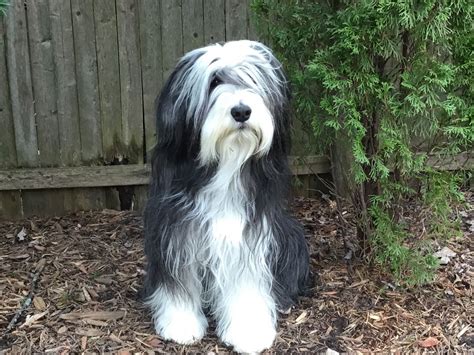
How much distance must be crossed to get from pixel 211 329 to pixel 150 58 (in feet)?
6.61

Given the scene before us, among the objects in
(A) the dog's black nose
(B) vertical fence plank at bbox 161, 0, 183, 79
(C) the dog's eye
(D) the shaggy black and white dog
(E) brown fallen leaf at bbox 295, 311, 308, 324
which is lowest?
(E) brown fallen leaf at bbox 295, 311, 308, 324

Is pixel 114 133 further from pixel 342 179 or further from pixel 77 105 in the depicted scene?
pixel 342 179

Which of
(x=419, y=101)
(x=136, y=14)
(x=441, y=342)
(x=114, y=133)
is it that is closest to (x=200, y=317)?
(x=441, y=342)

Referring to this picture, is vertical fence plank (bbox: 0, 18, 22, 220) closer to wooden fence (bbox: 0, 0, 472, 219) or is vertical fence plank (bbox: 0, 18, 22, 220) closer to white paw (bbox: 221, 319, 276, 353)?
wooden fence (bbox: 0, 0, 472, 219)

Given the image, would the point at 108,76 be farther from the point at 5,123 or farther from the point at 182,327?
the point at 182,327

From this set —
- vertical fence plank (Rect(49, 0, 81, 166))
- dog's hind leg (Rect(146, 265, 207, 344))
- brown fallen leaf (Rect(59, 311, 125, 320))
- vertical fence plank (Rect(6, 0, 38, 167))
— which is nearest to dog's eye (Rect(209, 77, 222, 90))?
dog's hind leg (Rect(146, 265, 207, 344))

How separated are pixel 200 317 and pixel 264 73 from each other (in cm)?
126

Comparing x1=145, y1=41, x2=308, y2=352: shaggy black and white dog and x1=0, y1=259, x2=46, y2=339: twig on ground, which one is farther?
x1=0, y1=259, x2=46, y2=339: twig on ground

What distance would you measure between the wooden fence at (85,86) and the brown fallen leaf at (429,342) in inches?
67.7

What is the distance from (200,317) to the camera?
10.4ft

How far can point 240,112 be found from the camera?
8.09 ft

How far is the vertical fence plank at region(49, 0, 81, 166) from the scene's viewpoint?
4.26m

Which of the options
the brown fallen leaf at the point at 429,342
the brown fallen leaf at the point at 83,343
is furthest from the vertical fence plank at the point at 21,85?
the brown fallen leaf at the point at 429,342

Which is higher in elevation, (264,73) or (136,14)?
(136,14)
